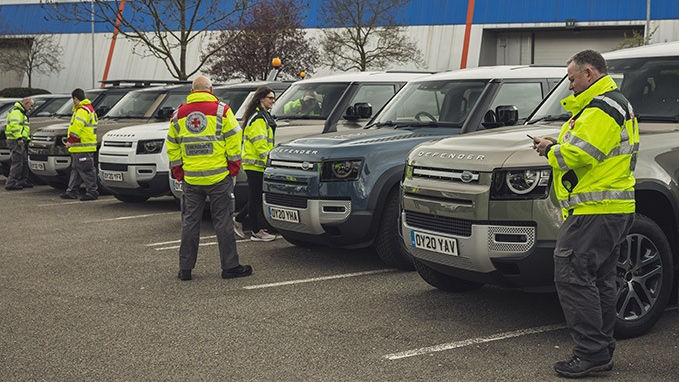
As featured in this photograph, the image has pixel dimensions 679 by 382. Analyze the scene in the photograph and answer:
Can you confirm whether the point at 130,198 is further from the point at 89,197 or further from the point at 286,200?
the point at 286,200

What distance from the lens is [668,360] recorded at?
242 inches

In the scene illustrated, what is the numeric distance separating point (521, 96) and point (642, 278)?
369 centimetres

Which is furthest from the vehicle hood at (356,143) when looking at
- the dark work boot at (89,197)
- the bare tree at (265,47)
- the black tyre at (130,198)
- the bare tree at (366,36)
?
the bare tree at (366,36)

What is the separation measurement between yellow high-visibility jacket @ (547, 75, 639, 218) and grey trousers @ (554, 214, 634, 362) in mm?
80

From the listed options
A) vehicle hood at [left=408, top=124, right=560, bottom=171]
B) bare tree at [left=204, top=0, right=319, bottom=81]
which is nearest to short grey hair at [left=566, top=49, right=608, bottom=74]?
vehicle hood at [left=408, top=124, right=560, bottom=171]

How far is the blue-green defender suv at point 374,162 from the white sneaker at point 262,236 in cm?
119

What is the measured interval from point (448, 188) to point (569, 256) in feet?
4.17

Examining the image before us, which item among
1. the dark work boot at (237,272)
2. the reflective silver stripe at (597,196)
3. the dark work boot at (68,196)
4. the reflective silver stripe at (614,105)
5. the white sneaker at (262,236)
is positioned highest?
the reflective silver stripe at (614,105)

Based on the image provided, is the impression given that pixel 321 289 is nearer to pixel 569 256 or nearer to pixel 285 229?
pixel 285 229

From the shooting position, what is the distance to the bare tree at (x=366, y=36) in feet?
133

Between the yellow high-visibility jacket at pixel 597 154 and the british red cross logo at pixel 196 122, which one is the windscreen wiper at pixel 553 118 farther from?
the british red cross logo at pixel 196 122

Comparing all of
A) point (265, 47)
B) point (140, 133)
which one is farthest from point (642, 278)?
point (265, 47)

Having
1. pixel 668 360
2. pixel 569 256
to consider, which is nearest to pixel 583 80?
pixel 569 256

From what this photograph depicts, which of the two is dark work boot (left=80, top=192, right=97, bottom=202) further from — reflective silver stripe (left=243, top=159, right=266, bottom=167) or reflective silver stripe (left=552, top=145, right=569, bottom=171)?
reflective silver stripe (left=552, top=145, right=569, bottom=171)
